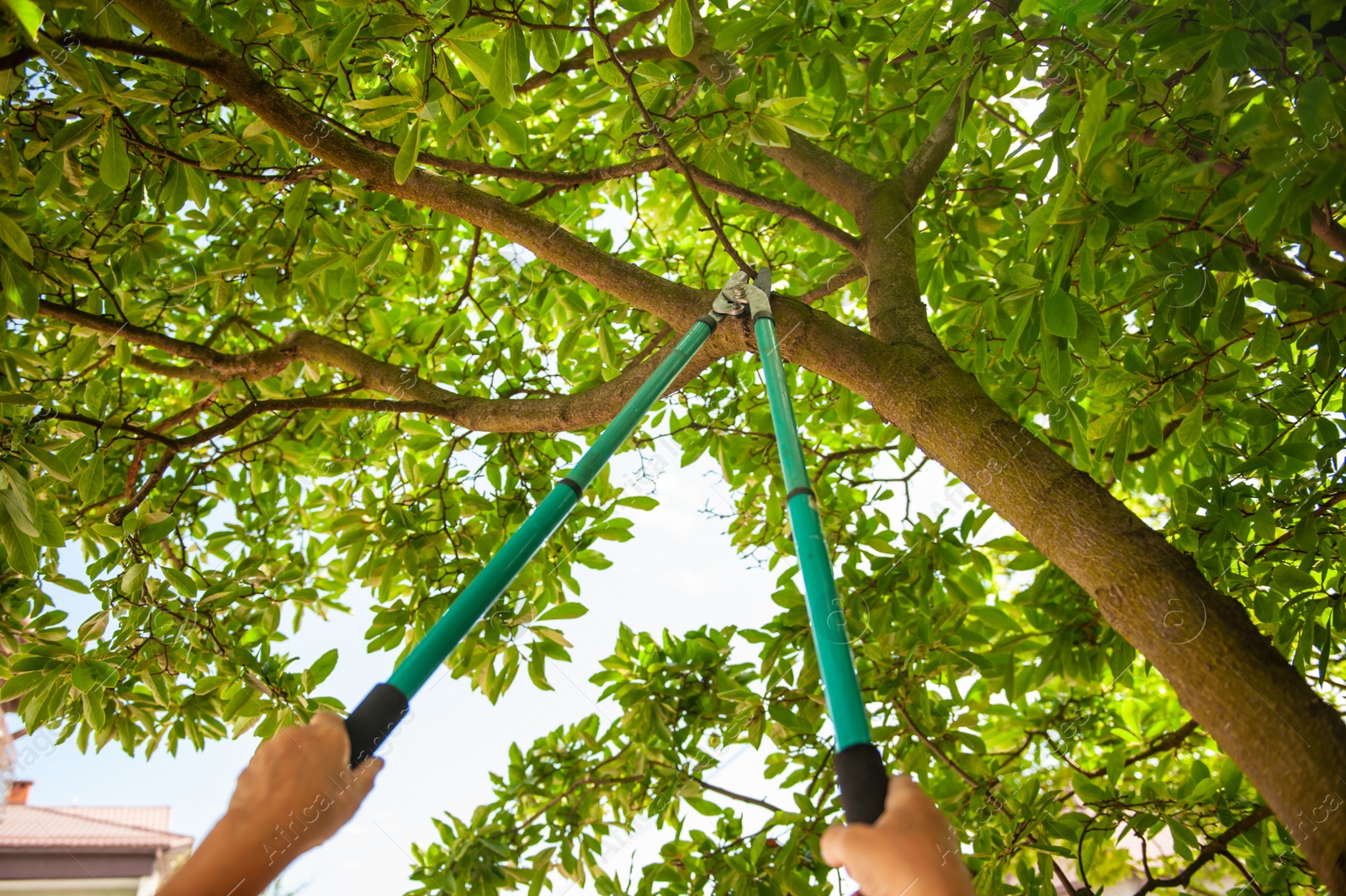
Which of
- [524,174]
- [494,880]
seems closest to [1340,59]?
Answer: [524,174]

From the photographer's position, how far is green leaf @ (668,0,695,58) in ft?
5.50

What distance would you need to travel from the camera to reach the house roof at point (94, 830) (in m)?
3.32

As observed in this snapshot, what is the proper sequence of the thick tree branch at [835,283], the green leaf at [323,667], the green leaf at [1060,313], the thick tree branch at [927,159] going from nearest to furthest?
the green leaf at [1060,313]
the green leaf at [323,667]
the thick tree branch at [835,283]
the thick tree branch at [927,159]

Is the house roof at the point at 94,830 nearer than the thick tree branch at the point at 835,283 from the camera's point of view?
No

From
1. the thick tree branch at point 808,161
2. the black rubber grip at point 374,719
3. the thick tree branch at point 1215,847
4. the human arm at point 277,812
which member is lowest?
the thick tree branch at point 1215,847

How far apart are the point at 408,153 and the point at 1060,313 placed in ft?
4.25

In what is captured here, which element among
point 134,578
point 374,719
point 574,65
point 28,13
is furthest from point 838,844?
point 574,65

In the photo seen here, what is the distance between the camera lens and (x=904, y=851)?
774mm

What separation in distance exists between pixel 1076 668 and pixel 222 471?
112 inches

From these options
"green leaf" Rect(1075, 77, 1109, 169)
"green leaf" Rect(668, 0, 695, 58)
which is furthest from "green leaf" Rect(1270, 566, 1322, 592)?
"green leaf" Rect(668, 0, 695, 58)

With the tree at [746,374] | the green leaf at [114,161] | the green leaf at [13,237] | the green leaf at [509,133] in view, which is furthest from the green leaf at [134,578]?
the green leaf at [509,133]

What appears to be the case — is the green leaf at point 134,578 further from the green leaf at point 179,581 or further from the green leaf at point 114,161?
the green leaf at point 114,161

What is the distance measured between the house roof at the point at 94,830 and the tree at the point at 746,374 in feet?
4.24

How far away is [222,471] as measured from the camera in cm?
292
